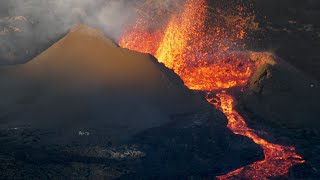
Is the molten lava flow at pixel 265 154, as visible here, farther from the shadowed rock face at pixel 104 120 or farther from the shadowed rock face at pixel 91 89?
the shadowed rock face at pixel 91 89

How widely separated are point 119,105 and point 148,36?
7.19 metres

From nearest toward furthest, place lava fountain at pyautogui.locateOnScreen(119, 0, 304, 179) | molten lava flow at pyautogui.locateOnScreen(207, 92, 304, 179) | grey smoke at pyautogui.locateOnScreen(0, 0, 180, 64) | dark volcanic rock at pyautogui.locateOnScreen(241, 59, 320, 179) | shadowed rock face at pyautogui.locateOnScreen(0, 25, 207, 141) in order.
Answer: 1. shadowed rock face at pyautogui.locateOnScreen(0, 25, 207, 141)
2. molten lava flow at pyautogui.locateOnScreen(207, 92, 304, 179)
3. grey smoke at pyautogui.locateOnScreen(0, 0, 180, 64)
4. dark volcanic rock at pyautogui.locateOnScreen(241, 59, 320, 179)
5. lava fountain at pyautogui.locateOnScreen(119, 0, 304, 179)

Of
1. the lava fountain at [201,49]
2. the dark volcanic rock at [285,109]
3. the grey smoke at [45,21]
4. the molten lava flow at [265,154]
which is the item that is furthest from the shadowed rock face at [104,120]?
the lava fountain at [201,49]

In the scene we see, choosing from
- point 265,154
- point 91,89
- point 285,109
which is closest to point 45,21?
point 91,89

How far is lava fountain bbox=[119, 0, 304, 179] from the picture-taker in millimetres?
22062

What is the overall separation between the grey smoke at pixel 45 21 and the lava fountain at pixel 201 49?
124 centimetres

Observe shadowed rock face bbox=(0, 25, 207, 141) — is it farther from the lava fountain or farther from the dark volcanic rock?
the dark volcanic rock

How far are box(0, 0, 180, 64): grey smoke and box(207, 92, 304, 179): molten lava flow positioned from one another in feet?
22.3

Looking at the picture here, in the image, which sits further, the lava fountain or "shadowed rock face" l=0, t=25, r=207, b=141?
the lava fountain

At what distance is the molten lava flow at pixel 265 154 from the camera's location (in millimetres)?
17781

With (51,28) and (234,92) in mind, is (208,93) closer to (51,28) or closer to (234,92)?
(234,92)

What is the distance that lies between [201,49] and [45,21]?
8252 millimetres

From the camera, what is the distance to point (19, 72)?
58.1 feet

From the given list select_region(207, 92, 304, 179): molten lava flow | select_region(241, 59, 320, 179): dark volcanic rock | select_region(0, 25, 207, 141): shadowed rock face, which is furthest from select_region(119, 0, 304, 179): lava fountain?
select_region(0, 25, 207, 141): shadowed rock face
